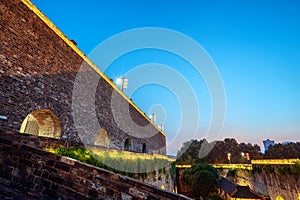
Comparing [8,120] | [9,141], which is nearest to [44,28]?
[8,120]

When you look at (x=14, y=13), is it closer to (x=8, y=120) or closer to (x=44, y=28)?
(x=44, y=28)

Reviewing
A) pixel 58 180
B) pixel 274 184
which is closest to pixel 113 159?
pixel 58 180

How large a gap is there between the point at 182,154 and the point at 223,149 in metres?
10.2

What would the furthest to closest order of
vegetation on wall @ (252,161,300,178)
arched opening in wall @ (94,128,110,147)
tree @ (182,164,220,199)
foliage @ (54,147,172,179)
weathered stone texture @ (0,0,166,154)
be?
tree @ (182,164,220,199), vegetation on wall @ (252,161,300,178), arched opening in wall @ (94,128,110,147), weathered stone texture @ (0,0,166,154), foliage @ (54,147,172,179)

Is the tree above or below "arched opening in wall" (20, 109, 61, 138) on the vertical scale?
below

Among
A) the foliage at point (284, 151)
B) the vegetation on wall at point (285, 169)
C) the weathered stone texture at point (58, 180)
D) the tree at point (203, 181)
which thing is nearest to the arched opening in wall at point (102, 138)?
the weathered stone texture at point (58, 180)

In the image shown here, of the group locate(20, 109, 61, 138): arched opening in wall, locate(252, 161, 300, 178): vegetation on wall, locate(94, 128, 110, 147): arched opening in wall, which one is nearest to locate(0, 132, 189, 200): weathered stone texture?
locate(20, 109, 61, 138): arched opening in wall

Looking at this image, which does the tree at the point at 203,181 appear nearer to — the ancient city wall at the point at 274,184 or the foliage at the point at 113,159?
the ancient city wall at the point at 274,184

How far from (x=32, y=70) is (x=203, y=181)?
22712mm

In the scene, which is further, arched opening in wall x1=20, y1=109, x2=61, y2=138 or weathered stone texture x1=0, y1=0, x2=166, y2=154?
arched opening in wall x1=20, y1=109, x2=61, y2=138

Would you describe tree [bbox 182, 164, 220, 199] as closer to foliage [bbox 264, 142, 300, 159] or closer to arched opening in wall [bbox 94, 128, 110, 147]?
foliage [bbox 264, 142, 300, 159]

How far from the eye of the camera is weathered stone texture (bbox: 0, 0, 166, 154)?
498cm

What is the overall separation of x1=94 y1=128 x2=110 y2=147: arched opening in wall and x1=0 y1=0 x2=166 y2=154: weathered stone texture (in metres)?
1.21

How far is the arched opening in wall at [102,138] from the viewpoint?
34.1 feet
